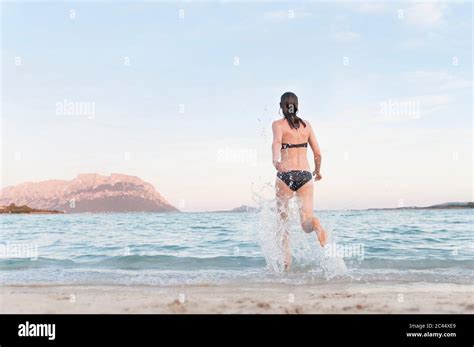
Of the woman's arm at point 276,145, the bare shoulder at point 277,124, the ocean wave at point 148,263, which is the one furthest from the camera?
the ocean wave at point 148,263

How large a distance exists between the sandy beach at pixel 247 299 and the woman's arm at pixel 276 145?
158 cm

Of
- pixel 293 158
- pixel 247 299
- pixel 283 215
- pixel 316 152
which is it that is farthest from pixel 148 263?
pixel 247 299

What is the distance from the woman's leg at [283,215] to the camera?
22.5ft

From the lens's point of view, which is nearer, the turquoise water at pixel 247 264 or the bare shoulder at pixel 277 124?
the bare shoulder at pixel 277 124

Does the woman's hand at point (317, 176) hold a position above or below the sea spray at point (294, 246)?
above

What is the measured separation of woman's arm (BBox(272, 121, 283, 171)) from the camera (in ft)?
21.6

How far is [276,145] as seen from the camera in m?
6.68

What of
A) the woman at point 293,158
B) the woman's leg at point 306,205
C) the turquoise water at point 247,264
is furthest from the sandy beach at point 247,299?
the woman at point 293,158

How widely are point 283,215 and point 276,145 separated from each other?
3.38 feet

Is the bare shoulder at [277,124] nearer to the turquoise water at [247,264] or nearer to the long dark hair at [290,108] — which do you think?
the long dark hair at [290,108]

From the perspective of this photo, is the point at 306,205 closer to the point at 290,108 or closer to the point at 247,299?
the point at 290,108

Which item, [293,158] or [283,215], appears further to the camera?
[283,215]
